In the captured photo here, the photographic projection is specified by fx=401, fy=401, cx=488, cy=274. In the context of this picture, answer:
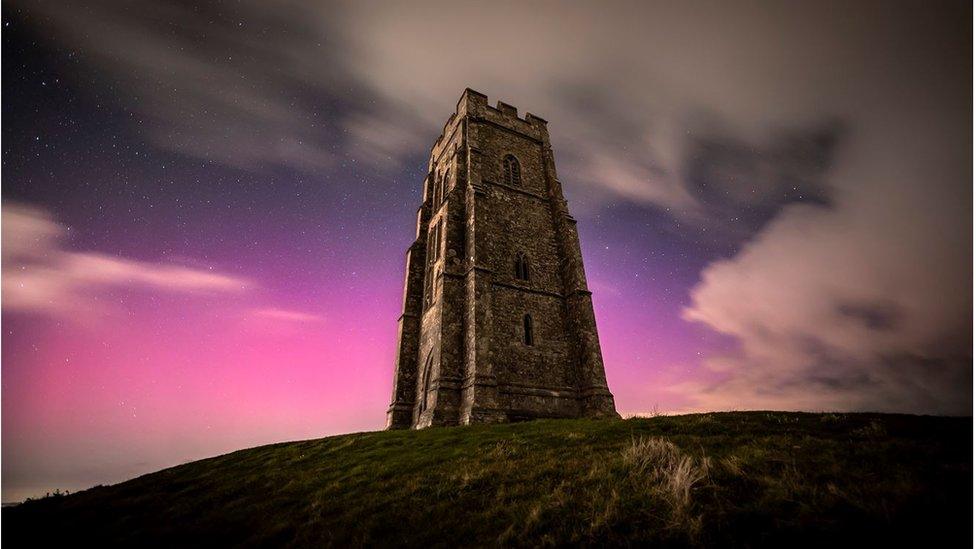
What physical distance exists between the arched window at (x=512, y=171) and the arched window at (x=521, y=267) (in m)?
5.80

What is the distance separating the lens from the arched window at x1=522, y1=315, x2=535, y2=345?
20234 mm

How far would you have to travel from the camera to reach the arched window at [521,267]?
73.5ft

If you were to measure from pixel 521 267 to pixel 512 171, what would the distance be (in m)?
7.69

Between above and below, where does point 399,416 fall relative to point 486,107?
below

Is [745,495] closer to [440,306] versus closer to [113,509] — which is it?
[113,509]

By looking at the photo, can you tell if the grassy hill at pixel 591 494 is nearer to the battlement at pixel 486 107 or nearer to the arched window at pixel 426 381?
the arched window at pixel 426 381

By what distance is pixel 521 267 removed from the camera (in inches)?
891

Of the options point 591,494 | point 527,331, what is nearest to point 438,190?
point 527,331

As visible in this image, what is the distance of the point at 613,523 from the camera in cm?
492

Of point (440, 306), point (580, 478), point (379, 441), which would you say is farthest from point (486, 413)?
point (580, 478)

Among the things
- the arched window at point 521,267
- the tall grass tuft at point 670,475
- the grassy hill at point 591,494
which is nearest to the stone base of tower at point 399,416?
the grassy hill at point 591,494

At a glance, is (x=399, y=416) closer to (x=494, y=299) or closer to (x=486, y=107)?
A: (x=494, y=299)

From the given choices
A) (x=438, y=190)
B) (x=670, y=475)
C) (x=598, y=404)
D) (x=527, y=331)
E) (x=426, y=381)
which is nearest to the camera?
(x=670, y=475)

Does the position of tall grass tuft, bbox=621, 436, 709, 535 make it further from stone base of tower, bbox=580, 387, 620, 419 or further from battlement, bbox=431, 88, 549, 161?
battlement, bbox=431, 88, 549, 161
